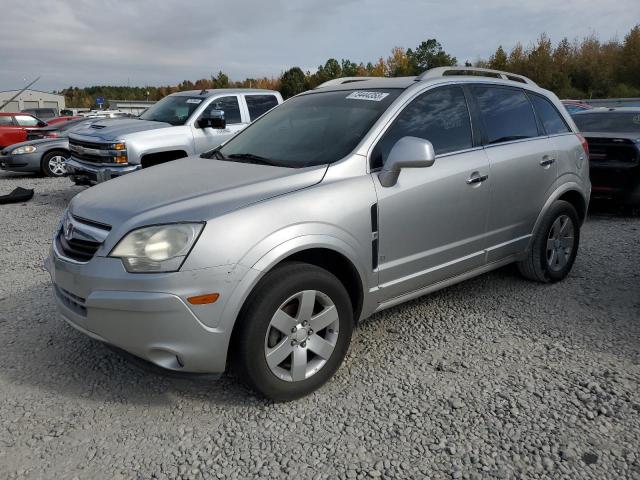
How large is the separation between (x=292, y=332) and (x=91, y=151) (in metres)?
6.21

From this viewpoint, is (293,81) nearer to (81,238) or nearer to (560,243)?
(560,243)

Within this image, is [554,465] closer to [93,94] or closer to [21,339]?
[21,339]

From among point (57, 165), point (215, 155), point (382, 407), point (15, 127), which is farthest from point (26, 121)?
point (382, 407)

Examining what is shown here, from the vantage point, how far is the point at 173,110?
8.80 m

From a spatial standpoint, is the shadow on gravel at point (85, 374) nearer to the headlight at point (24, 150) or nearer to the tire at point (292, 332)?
the tire at point (292, 332)

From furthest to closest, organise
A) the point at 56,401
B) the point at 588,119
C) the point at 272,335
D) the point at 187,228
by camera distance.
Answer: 1. the point at 588,119
2. the point at 56,401
3. the point at 272,335
4. the point at 187,228

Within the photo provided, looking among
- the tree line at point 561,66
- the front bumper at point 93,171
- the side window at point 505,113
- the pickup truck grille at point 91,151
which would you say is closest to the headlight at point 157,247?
the side window at point 505,113

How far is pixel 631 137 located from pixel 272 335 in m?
6.28

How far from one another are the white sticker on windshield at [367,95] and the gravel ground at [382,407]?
1585 millimetres

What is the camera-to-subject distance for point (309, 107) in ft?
12.9

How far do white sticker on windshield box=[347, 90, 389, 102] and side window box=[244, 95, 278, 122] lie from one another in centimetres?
537

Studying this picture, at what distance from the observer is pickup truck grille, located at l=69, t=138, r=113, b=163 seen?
7566 mm

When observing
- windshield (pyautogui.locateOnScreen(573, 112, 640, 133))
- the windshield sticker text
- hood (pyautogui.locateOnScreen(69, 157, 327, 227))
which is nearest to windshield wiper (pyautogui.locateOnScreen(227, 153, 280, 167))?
hood (pyautogui.locateOnScreen(69, 157, 327, 227))

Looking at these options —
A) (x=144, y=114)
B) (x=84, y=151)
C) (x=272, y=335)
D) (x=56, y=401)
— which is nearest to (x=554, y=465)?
(x=272, y=335)
